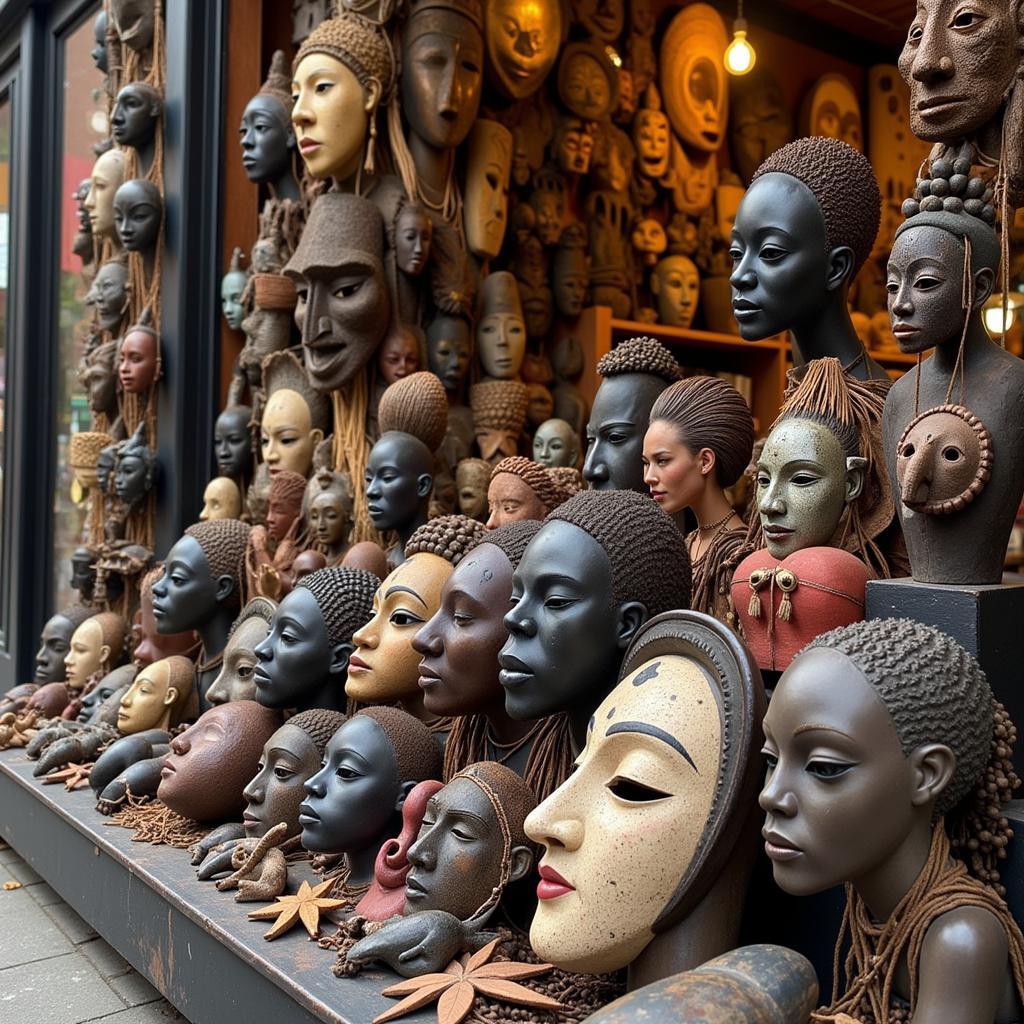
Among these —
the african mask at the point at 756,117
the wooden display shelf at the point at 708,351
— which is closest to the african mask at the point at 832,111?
the african mask at the point at 756,117

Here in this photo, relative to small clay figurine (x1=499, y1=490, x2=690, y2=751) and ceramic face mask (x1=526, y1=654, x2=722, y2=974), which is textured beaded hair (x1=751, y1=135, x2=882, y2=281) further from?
ceramic face mask (x1=526, y1=654, x2=722, y2=974)

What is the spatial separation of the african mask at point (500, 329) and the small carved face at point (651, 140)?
1.15 m

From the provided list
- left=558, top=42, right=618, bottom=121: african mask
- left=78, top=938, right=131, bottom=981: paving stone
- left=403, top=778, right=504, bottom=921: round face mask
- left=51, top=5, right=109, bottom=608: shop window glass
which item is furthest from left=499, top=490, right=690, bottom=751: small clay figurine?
left=51, top=5, right=109, bottom=608: shop window glass

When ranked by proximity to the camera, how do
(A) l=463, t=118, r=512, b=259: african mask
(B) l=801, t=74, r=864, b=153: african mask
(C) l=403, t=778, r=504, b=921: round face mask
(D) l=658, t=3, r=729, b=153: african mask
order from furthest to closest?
1. (B) l=801, t=74, r=864, b=153: african mask
2. (D) l=658, t=3, r=729, b=153: african mask
3. (A) l=463, t=118, r=512, b=259: african mask
4. (C) l=403, t=778, r=504, b=921: round face mask

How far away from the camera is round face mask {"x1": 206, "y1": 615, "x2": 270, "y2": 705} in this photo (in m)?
3.07

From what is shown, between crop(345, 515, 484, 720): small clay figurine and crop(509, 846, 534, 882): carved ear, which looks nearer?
crop(509, 846, 534, 882): carved ear

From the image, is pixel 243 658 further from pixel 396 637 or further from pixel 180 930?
pixel 180 930

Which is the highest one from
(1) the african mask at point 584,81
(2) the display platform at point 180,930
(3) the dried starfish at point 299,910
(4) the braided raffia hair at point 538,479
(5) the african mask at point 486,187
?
(1) the african mask at point 584,81

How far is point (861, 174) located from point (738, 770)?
1201 mm

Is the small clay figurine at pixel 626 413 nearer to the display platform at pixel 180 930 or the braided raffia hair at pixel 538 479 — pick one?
the braided raffia hair at pixel 538 479

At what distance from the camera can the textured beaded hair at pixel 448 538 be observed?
2572 mm

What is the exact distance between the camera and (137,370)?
4.61 metres

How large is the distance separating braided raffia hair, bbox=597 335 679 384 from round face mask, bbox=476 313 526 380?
4.95 ft

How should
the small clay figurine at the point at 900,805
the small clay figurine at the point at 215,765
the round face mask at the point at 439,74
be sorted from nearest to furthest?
the small clay figurine at the point at 900,805 < the small clay figurine at the point at 215,765 < the round face mask at the point at 439,74
